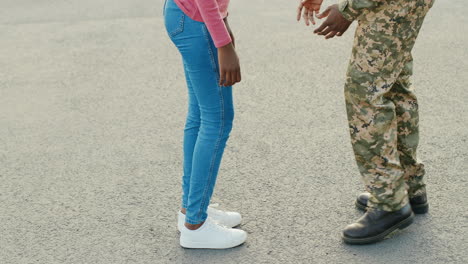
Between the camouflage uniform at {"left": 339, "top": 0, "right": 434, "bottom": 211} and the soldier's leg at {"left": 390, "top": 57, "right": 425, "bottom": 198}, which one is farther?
the soldier's leg at {"left": 390, "top": 57, "right": 425, "bottom": 198}

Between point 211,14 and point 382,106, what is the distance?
2.92 feet

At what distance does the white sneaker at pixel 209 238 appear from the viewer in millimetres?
3180

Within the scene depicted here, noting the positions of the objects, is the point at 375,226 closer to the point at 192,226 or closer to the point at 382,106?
the point at 382,106

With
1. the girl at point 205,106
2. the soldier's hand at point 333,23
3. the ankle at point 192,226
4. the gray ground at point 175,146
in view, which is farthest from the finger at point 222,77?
the gray ground at point 175,146

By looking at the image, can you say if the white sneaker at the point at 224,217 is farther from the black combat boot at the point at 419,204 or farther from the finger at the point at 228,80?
the finger at the point at 228,80

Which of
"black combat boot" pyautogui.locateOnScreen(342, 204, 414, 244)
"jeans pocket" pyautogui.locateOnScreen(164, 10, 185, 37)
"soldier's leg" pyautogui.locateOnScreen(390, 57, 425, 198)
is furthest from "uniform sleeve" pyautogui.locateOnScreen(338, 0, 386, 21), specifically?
"black combat boot" pyautogui.locateOnScreen(342, 204, 414, 244)

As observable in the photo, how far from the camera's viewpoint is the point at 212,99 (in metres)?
2.91

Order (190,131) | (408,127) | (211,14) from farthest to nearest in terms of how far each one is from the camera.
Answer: (408,127) → (190,131) → (211,14)

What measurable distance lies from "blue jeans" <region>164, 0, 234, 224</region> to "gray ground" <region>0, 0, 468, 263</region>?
0.29 m

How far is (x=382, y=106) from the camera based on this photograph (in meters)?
3.03

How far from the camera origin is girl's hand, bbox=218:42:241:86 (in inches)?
108

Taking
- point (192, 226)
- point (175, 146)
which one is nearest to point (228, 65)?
point (192, 226)

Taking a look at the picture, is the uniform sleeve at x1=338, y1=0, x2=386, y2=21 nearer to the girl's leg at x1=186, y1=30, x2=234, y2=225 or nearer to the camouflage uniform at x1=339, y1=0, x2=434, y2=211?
the camouflage uniform at x1=339, y1=0, x2=434, y2=211

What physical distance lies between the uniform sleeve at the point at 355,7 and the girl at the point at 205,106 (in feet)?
1.61
